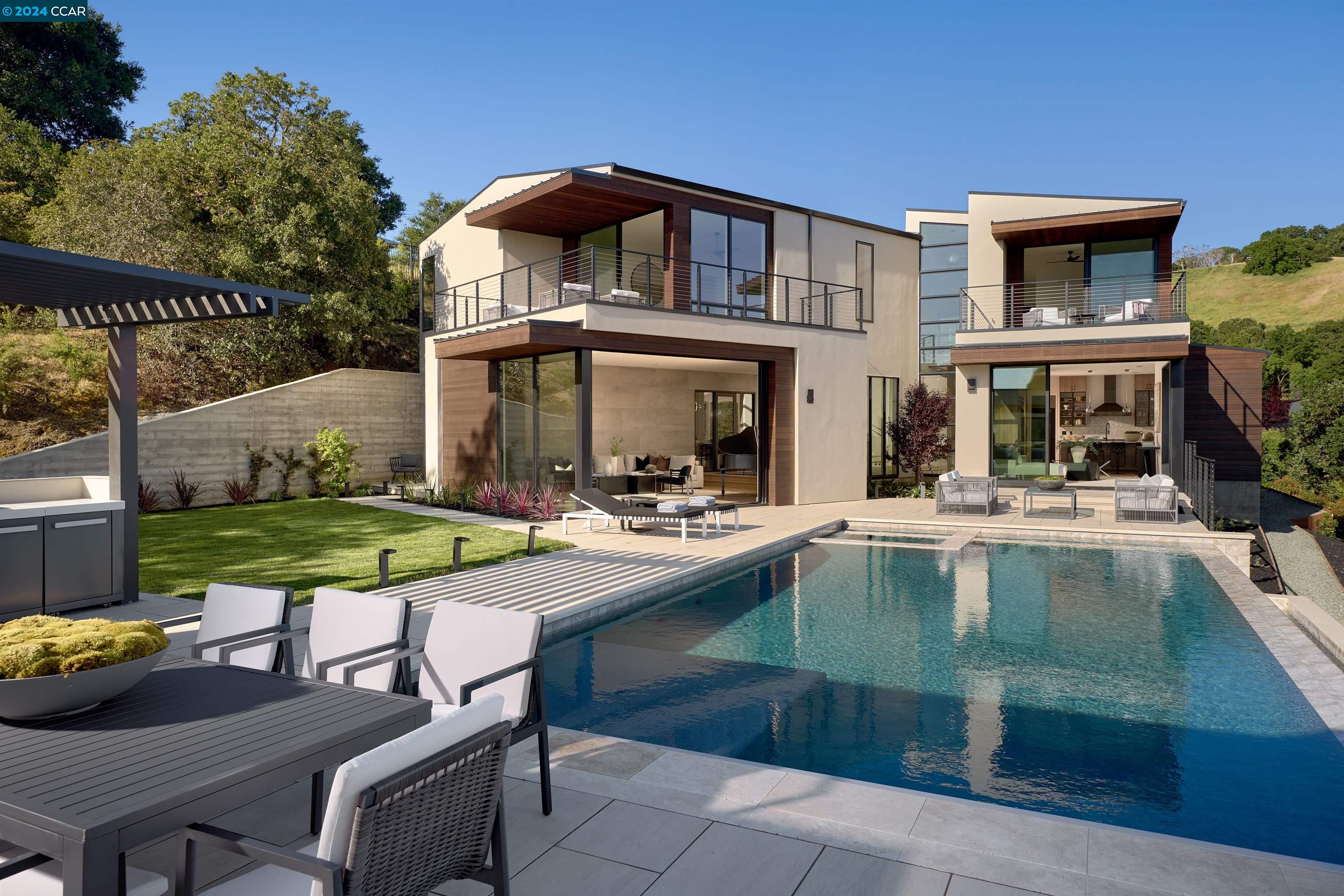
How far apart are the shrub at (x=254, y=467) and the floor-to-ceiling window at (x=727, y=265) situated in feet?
32.2

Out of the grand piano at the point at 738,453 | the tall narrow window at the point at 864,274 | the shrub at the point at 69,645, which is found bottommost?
the shrub at the point at 69,645

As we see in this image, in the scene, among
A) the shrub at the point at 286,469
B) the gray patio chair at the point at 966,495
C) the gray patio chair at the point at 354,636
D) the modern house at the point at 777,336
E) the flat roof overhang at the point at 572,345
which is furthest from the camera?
the shrub at the point at 286,469

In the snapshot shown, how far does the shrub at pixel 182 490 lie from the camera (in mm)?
15789

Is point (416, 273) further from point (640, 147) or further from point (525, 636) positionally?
point (525, 636)

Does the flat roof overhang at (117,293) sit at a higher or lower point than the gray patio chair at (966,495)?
higher

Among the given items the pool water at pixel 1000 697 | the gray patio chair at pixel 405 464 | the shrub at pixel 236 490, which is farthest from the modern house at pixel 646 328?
the pool water at pixel 1000 697

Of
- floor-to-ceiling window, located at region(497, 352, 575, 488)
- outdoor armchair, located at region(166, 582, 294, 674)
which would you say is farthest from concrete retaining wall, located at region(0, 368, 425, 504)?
outdoor armchair, located at region(166, 582, 294, 674)

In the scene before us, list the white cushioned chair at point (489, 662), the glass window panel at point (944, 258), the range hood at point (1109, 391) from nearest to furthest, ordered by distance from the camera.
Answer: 1. the white cushioned chair at point (489, 662)
2. the glass window panel at point (944, 258)
3. the range hood at point (1109, 391)

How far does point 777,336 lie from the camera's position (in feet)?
54.7

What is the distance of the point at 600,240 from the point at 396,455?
7.50m

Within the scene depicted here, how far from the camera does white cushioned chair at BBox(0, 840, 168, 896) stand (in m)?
2.20

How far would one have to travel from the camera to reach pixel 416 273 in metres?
28.3

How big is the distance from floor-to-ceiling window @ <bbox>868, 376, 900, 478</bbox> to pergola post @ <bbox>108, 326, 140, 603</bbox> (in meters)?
16.1

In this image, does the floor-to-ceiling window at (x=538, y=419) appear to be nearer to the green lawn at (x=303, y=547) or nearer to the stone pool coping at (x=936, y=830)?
the green lawn at (x=303, y=547)
